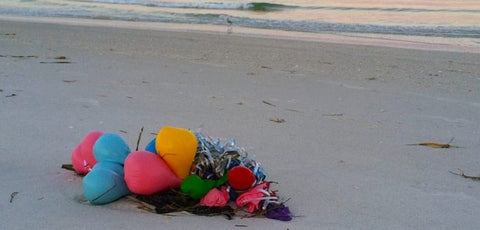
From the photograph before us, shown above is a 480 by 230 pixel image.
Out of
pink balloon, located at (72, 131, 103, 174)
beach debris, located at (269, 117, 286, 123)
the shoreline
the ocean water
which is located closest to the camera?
pink balloon, located at (72, 131, 103, 174)

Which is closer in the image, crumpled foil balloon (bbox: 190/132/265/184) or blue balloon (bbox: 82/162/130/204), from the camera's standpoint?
blue balloon (bbox: 82/162/130/204)

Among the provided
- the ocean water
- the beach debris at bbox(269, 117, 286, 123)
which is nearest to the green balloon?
the beach debris at bbox(269, 117, 286, 123)

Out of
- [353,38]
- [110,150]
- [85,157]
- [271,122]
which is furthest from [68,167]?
[353,38]

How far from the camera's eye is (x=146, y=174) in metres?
2.18

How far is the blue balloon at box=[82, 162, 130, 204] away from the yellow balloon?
0.20 m

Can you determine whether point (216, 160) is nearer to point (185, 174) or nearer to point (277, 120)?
point (185, 174)

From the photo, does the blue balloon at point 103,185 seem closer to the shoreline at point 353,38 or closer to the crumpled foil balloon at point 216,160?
the crumpled foil balloon at point 216,160

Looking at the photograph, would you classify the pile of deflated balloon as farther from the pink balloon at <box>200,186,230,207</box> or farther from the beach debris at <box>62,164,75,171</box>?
the beach debris at <box>62,164,75,171</box>

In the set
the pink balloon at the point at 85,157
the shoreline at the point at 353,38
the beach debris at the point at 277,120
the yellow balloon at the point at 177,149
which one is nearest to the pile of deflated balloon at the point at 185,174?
the yellow balloon at the point at 177,149

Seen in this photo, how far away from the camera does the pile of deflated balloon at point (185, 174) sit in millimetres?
2195

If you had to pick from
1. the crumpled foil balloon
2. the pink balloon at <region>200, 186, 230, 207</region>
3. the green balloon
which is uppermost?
the crumpled foil balloon

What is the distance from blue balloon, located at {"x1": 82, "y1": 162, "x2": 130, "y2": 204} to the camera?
2.18m

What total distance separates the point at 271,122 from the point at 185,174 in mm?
1590

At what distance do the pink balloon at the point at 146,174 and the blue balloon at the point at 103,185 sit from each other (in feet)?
0.16
